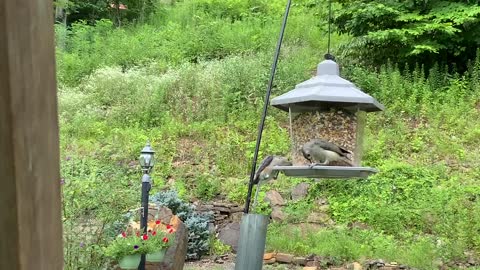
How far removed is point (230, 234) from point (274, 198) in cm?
86

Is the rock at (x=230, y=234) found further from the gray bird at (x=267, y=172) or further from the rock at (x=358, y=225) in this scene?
the gray bird at (x=267, y=172)

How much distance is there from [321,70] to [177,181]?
4.94 m

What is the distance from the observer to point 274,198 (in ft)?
23.9

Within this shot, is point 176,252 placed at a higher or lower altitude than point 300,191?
lower

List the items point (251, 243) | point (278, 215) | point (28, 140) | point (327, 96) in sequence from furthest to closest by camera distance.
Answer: point (278, 215)
point (327, 96)
point (251, 243)
point (28, 140)

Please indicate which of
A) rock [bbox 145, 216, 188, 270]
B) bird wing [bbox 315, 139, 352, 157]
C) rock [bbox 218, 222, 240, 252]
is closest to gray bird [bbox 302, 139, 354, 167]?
bird wing [bbox 315, 139, 352, 157]

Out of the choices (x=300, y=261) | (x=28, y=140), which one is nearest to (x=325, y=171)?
(x=28, y=140)

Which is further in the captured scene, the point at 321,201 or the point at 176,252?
the point at 321,201

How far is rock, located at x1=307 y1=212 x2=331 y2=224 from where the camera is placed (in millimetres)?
6777

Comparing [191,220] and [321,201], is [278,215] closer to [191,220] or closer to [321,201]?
[321,201]

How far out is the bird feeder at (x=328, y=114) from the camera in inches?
112

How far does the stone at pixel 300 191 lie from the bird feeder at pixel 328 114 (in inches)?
156

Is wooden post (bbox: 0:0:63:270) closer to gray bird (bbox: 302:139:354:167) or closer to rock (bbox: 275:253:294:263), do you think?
gray bird (bbox: 302:139:354:167)

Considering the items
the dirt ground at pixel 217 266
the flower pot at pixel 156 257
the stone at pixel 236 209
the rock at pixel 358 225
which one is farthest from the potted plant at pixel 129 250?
the rock at pixel 358 225
